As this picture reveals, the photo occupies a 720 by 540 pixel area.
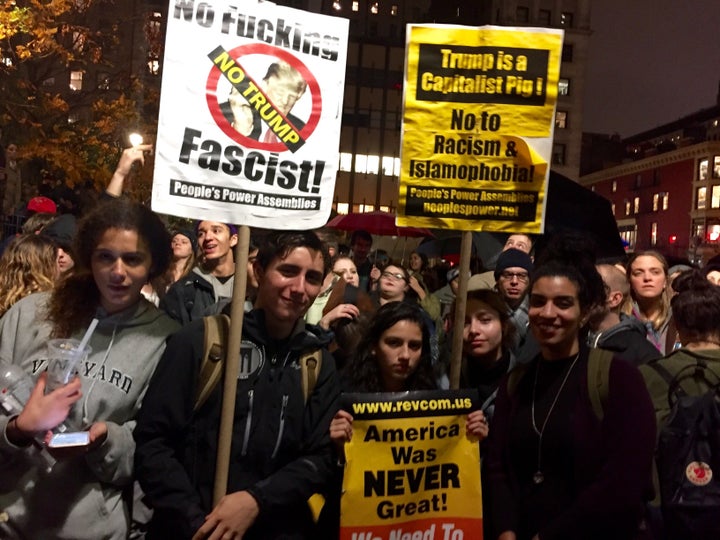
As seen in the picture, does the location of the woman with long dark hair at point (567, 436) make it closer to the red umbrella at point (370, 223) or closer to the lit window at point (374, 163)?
Answer: the red umbrella at point (370, 223)

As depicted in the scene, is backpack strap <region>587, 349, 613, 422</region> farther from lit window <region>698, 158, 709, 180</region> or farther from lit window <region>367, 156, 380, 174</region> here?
lit window <region>698, 158, 709, 180</region>

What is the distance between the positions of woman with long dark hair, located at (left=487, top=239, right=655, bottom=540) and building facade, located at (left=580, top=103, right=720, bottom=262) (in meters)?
69.5

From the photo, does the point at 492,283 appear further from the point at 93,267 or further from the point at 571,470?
the point at 93,267

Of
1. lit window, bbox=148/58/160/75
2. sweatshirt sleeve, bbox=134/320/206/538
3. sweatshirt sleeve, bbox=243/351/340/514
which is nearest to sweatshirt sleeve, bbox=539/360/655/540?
sweatshirt sleeve, bbox=243/351/340/514

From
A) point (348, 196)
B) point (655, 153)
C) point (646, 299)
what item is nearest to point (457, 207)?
point (646, 299)

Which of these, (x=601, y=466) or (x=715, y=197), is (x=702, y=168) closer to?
(x=715, y=197)

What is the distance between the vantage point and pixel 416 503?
12.1ft

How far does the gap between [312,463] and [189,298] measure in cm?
256

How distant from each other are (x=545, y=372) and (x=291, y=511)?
1.40m

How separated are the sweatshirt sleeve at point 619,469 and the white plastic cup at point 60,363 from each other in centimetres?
219

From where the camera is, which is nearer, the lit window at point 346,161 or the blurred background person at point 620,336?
the blurred background person at point 620,336

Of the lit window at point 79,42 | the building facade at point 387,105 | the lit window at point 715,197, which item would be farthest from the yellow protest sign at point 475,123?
the lit window at point 715,197

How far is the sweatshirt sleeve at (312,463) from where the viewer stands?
3.26m

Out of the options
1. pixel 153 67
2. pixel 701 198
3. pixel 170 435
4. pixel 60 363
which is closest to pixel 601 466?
pixel 170 435
